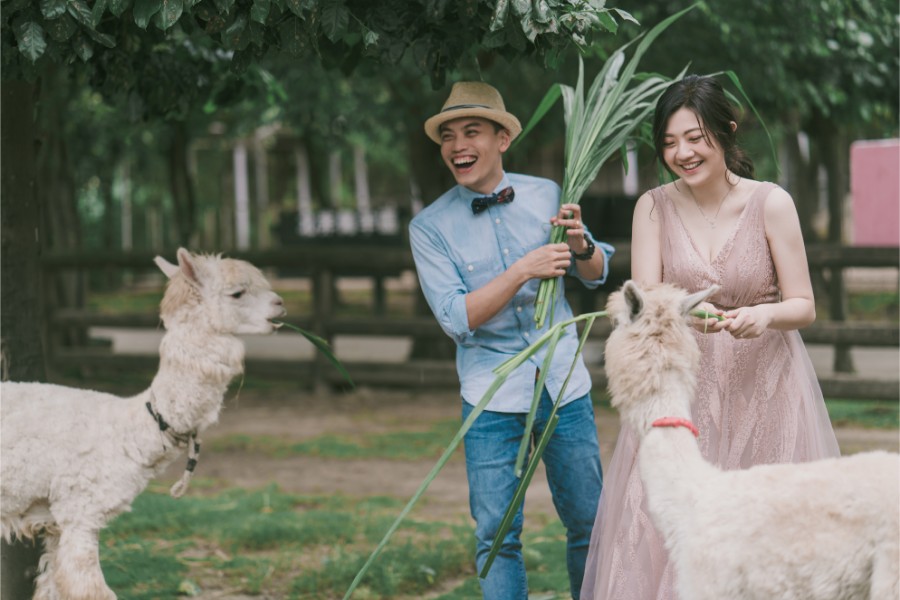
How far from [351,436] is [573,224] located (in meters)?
6.01

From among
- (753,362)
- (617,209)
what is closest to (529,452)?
(753,362)

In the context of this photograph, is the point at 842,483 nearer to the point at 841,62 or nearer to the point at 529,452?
the point at 529,452

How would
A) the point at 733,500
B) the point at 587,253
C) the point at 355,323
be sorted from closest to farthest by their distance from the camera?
the point at 733,500 < the point at 587,253 < the point at 355,323

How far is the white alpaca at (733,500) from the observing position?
258 centimetres

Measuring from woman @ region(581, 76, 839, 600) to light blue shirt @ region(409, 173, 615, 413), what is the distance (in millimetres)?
408

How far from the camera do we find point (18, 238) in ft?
16.0

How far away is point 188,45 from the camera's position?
18.7 ft

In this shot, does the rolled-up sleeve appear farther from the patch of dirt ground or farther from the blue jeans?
the patch of dirt ground

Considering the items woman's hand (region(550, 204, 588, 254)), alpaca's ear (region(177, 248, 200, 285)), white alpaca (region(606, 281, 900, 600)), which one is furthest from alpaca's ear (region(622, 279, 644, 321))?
alpaca's ear (region(177, 248, 200, 285))

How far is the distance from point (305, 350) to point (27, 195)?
10.3 m

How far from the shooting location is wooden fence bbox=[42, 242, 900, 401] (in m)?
9.31

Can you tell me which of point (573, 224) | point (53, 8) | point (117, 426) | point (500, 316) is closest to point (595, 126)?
point (573, 224)

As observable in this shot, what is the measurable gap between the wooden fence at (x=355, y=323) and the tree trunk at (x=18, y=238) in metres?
5.90

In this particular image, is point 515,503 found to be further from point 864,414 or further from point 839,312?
point 839,312
